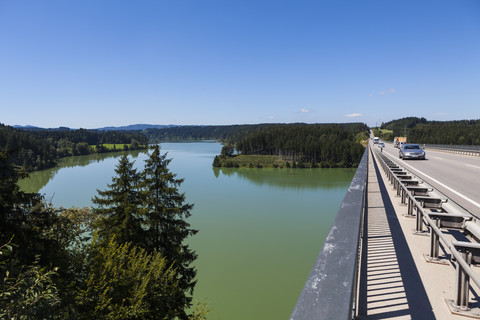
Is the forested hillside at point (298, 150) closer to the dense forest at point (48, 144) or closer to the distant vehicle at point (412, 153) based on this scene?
the dense forest at point (48, 144)

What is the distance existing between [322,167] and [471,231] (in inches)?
4018

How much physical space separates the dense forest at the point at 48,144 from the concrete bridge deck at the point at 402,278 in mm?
11106

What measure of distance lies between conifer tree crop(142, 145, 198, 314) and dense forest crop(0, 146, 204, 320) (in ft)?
0.19

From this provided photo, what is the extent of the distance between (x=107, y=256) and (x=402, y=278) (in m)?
11.3

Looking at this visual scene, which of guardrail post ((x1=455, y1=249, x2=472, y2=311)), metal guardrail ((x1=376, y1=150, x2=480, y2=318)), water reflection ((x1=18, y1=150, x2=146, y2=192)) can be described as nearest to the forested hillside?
water reflection ((x1=18, y1=150, x2=146, y2=192))

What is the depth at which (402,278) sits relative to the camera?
2.96m

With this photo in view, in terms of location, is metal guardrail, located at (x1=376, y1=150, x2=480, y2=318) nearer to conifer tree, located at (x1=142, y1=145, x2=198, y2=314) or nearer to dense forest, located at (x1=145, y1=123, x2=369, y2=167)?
conifer tree, located at (x1=142, y1=145, x2=198, y2=314)

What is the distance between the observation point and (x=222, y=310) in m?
16.7

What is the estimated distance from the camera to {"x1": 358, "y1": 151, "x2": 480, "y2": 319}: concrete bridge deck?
2430mm

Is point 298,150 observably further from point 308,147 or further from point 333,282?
point 333,282

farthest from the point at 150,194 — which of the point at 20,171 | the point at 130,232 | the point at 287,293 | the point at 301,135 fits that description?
the point at 301,135

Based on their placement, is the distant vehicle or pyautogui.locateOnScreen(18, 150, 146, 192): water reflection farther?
pyautogui.locateOnScreen(18, 150, 146, 192): water reflection

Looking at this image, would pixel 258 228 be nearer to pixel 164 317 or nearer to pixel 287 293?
pixel 287 293

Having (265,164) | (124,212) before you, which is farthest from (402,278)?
(265,164)
